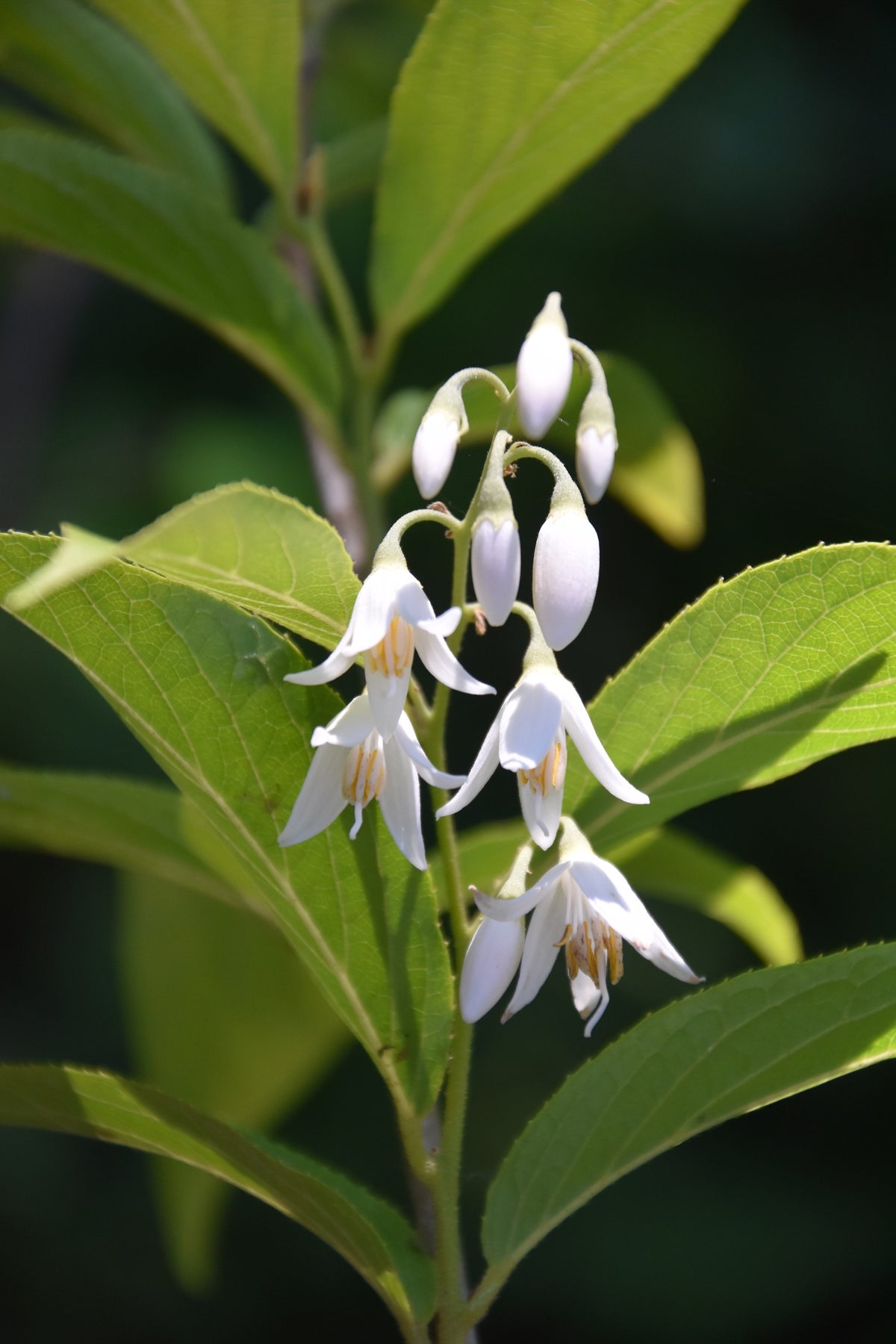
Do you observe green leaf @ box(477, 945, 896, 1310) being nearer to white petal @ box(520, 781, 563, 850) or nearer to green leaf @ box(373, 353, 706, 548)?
white petal @ box(520, 781, 563, 850)

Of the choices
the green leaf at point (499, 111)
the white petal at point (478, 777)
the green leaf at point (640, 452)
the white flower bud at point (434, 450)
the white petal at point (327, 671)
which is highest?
the green leaf at point (499, 111)

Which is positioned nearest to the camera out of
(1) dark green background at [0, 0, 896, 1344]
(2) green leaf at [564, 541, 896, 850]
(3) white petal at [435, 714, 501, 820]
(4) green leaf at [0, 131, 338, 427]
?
(3) white petal at [435, 714, 501, 820]

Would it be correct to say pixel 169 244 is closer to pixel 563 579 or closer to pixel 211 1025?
pixel 563 579

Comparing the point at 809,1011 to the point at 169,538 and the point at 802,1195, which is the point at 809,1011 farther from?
the point at 802,1195

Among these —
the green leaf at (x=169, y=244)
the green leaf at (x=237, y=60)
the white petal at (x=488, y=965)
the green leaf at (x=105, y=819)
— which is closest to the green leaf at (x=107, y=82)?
the green leaf at (x=237, y=60)

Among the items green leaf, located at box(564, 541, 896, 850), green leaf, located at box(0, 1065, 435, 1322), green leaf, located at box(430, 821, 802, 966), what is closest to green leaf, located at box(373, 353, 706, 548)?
green leaf, located at box(430, 821, 802, 966)

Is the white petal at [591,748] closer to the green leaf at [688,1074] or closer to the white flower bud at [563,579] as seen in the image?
the white flower bud at [563,579]
